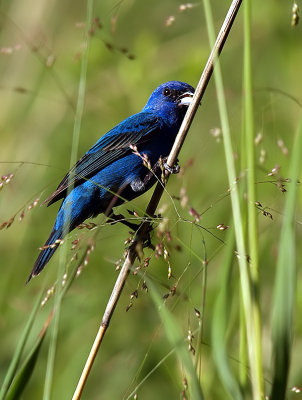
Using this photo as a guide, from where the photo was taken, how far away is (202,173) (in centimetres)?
369

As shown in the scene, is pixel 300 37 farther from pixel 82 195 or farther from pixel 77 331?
pixel 77 331

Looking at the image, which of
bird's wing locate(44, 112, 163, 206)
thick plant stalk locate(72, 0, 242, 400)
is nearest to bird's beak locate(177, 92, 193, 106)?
bird's wing locate(44, 112, 163, 206)

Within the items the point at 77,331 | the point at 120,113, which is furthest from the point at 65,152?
the point at 77,331

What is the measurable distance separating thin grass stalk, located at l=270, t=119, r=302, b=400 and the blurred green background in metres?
0.70

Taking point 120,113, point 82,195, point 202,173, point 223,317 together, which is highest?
point 120,113

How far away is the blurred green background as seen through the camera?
287cm

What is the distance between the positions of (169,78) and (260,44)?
86cm

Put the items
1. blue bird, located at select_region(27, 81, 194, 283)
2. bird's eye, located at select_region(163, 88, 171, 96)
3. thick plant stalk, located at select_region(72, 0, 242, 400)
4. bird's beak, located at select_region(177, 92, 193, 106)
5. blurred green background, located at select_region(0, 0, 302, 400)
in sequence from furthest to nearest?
bird's eye, located at select_region(163, 88, 171, 96) → bird's beak, located at select_region(177, 92, 193, 106) → blue bird, located at select_region(27, 81, 194, 283) → blurred green background, located at select_region(0, 0, 302, 400) → thick plant stalk, located at select_region(72, 0, 242, 400)

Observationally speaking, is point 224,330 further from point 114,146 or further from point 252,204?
point 114,146

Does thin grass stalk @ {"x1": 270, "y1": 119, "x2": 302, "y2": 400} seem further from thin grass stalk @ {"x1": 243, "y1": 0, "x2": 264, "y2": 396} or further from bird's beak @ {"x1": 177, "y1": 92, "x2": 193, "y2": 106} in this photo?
bird's beak @ {"x1": 177, "y1": 92, "x2": 193, "y2": 106}

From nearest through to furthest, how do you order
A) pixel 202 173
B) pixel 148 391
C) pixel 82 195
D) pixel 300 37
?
pixel 148 391 → pixel 82 195 → pixel 202 173 → pixel 300 37

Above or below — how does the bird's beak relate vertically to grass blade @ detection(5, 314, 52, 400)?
above

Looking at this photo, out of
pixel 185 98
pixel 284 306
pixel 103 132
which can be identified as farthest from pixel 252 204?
pixel 103 132

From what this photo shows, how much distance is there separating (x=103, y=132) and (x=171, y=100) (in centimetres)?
56
